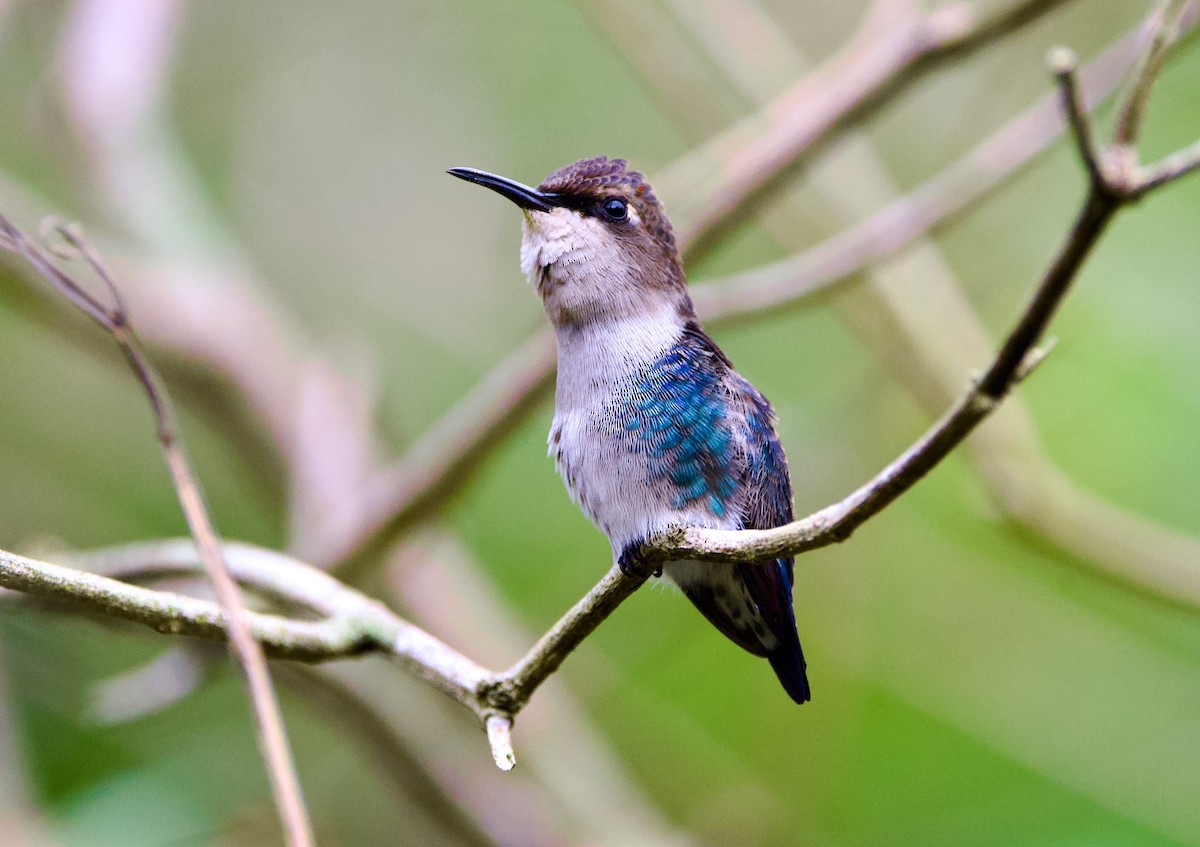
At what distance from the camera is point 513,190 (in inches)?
59.1

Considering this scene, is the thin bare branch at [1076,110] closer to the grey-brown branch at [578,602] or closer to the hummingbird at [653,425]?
the grey-brown branch at [578,602]

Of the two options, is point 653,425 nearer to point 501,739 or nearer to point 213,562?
point 501,739

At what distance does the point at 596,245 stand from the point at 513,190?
0.52ft

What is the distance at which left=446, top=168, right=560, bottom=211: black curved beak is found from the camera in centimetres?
138

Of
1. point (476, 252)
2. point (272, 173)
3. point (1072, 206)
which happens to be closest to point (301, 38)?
point (272, 173)

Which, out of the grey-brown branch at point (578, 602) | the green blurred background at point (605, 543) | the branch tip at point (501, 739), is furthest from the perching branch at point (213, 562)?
the green blurred background at point (605, 543)

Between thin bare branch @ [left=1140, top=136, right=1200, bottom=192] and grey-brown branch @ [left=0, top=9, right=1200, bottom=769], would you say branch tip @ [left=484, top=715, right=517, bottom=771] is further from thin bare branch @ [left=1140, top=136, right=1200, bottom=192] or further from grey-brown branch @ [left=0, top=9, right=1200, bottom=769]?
thin bare branch @ [left=1140, top=136, right=1200, bottom=192]

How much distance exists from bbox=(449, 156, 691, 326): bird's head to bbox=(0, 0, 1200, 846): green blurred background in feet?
3.83

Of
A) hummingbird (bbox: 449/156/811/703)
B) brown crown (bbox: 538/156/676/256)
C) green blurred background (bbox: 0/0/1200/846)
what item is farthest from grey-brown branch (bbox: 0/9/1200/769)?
green blurred background (bbox: 0/0/1200/846)

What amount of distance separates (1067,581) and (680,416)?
2.39 m

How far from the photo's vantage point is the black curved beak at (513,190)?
1383 mm

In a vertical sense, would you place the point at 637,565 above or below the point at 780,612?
above

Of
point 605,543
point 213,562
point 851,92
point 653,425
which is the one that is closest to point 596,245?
point 653,425

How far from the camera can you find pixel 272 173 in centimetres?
538
